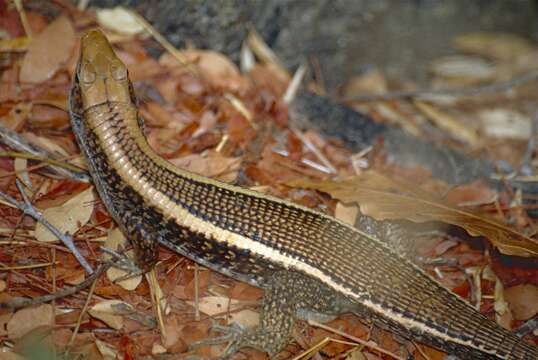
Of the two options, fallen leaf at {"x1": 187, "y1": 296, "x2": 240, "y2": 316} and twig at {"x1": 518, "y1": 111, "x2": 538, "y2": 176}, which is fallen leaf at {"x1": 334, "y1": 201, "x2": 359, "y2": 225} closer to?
fallen leaf at {"x1": 187, "y1": 296, "x2": 240, "y2": 316}

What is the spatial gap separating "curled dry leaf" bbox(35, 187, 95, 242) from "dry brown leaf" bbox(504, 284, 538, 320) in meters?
2.32

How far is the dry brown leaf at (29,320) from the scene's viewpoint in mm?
2936

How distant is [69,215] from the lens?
11.1 ft

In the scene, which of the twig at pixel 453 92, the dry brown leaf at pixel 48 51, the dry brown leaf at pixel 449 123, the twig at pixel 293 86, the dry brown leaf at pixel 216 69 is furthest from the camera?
the dry brown leaf at pixel 449 123

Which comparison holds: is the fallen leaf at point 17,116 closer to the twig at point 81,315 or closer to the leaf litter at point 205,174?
the leaf litter at point 205,174

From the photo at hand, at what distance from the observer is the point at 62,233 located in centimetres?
328

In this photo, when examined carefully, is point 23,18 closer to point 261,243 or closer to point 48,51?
point 48,51

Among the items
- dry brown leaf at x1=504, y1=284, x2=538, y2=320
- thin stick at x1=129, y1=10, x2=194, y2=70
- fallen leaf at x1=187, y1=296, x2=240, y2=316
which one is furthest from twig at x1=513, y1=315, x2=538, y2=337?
thin stick at x1=129, y1=10, x2=194, y2=70

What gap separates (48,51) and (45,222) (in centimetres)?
131

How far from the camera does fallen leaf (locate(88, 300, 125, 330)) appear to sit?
3.06m

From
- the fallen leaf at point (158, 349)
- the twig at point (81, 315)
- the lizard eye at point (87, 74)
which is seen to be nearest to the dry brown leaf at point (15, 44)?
the lizard eye at point (87, 74)

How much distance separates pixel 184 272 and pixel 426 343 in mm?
1293

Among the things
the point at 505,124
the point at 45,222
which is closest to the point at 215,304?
the point at 45,222

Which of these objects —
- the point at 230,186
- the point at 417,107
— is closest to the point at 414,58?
the point at 417,107
